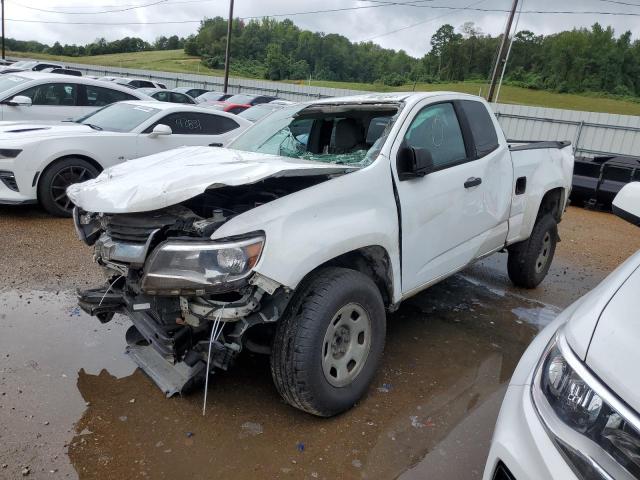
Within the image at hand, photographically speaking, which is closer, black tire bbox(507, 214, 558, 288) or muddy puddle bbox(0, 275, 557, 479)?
muddy puddle bbox(0, 275, 557, 479)

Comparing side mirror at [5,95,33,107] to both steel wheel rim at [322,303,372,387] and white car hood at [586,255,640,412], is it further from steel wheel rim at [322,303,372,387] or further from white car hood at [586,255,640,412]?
white car hood at [586,255,640,412]

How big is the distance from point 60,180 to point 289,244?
489 cm

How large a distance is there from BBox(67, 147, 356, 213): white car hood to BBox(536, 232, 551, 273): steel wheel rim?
9.98 ft

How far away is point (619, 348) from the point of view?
4.78 feet

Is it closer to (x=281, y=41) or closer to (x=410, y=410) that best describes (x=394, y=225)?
(x=410, y=410)

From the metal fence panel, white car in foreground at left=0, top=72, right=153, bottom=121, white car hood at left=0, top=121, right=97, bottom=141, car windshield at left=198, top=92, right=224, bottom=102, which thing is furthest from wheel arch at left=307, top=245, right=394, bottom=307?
car windshield at left=198, top=92, right=224, bottom=102

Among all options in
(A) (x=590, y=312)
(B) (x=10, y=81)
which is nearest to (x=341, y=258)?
(A) (x=590, y=312)

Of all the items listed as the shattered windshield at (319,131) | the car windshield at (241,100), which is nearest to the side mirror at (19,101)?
the shattered windshield at (319,131)

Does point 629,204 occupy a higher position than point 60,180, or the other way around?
point 629,204

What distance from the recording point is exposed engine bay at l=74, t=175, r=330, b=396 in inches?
92.9

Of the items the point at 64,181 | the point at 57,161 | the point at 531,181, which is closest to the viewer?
the point at 531,181

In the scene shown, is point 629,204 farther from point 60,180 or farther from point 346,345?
point 60,180

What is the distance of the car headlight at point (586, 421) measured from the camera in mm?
1301

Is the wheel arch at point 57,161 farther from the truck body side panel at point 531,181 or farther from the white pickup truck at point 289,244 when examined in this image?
the truck body side panel at point 531,181
